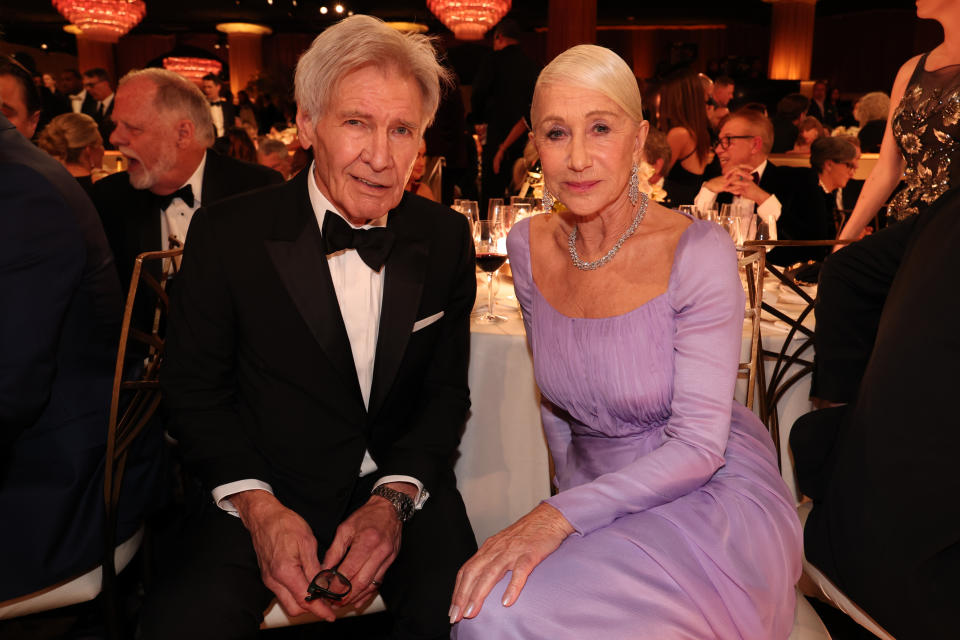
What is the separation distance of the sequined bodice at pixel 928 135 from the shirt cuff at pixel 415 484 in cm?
201

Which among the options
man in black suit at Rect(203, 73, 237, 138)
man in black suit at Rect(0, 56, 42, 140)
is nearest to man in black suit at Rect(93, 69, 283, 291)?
man in black suit at Rect(0, 56, 42, 140)

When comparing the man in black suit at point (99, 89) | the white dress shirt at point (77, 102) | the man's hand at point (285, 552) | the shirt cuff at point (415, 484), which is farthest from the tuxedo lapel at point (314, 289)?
the white dress shirt at point (77, 102)

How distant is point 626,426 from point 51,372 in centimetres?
128

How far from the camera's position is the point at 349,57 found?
171 cm

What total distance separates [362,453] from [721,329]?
860 mm

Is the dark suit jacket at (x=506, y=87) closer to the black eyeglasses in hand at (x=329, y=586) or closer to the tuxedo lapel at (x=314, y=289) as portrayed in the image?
the tuxedo lapel at (x=314, y=289)

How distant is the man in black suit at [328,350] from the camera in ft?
5.55

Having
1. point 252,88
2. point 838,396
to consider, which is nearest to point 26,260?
point 838,396

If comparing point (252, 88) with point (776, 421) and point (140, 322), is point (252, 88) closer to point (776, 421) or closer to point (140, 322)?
point (140, 322)

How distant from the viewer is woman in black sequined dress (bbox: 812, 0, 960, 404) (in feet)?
6.37

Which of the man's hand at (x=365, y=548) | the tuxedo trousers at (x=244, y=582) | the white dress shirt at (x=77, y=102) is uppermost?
the white dress shirt at (x=77, y=102)

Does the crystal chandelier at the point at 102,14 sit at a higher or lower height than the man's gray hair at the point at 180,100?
higher

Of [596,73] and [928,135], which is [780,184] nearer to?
[928,135]

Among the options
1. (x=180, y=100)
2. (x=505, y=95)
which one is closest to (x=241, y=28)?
(x=505, y=95)
